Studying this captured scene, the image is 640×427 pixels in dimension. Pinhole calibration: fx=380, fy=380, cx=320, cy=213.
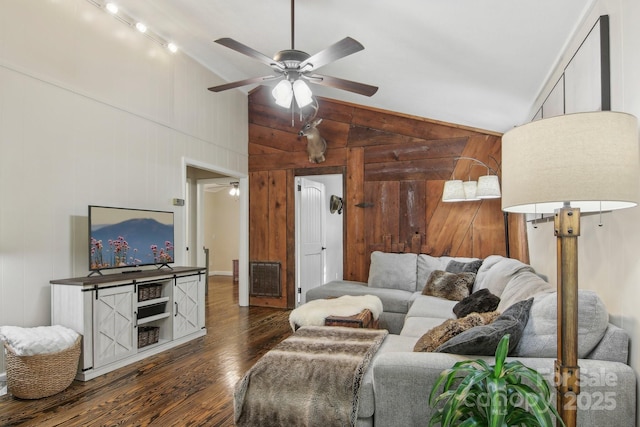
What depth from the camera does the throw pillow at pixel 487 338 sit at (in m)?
1.73

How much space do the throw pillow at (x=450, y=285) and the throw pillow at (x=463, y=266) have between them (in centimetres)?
17

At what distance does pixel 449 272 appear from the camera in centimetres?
449

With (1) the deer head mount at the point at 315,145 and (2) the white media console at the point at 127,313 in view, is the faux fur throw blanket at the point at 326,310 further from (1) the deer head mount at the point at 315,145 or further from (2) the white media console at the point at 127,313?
(1) the deer head mount at the point at 315,145

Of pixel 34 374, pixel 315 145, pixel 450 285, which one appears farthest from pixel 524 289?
pixel 315 145

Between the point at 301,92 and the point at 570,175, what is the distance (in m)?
2.19

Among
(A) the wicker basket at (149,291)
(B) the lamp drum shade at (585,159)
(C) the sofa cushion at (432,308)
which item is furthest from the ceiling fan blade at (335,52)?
(A) the wicker basket at (149,291)

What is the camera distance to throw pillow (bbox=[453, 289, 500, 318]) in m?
2.91

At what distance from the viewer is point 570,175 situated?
50.1 inches

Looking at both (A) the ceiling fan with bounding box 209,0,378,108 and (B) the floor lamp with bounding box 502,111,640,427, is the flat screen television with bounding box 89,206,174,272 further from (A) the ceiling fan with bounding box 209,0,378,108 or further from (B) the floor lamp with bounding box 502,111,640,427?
(B) the floor lamp with bounding box 502,111,640,427

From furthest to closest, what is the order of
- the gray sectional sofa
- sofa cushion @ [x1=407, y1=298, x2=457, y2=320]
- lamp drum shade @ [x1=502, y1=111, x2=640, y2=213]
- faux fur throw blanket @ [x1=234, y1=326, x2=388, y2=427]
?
sofa cushion @ [x1=407, y1=298, x2=457, y2=320]
faux fur throw blanket @ [x1=234, y1=326, x2=388, y2=427]
the gray sectional sofa
lamp drum shade @ [x1=502, y1=111, x2=640, y2=213]

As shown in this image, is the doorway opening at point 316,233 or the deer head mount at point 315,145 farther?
the doorway opening at point 316,233

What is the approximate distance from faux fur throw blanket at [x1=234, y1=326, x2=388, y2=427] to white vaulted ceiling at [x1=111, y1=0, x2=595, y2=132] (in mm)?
2190

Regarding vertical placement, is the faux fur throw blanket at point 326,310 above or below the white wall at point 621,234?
below

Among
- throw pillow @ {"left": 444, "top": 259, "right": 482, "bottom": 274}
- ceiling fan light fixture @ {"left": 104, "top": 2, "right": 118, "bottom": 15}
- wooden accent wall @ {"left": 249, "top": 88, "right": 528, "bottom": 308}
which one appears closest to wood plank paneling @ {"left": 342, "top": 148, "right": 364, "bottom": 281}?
wooden accent wall @ {"left": 249, "top": 88, "right": 528, "bottom": 308}
